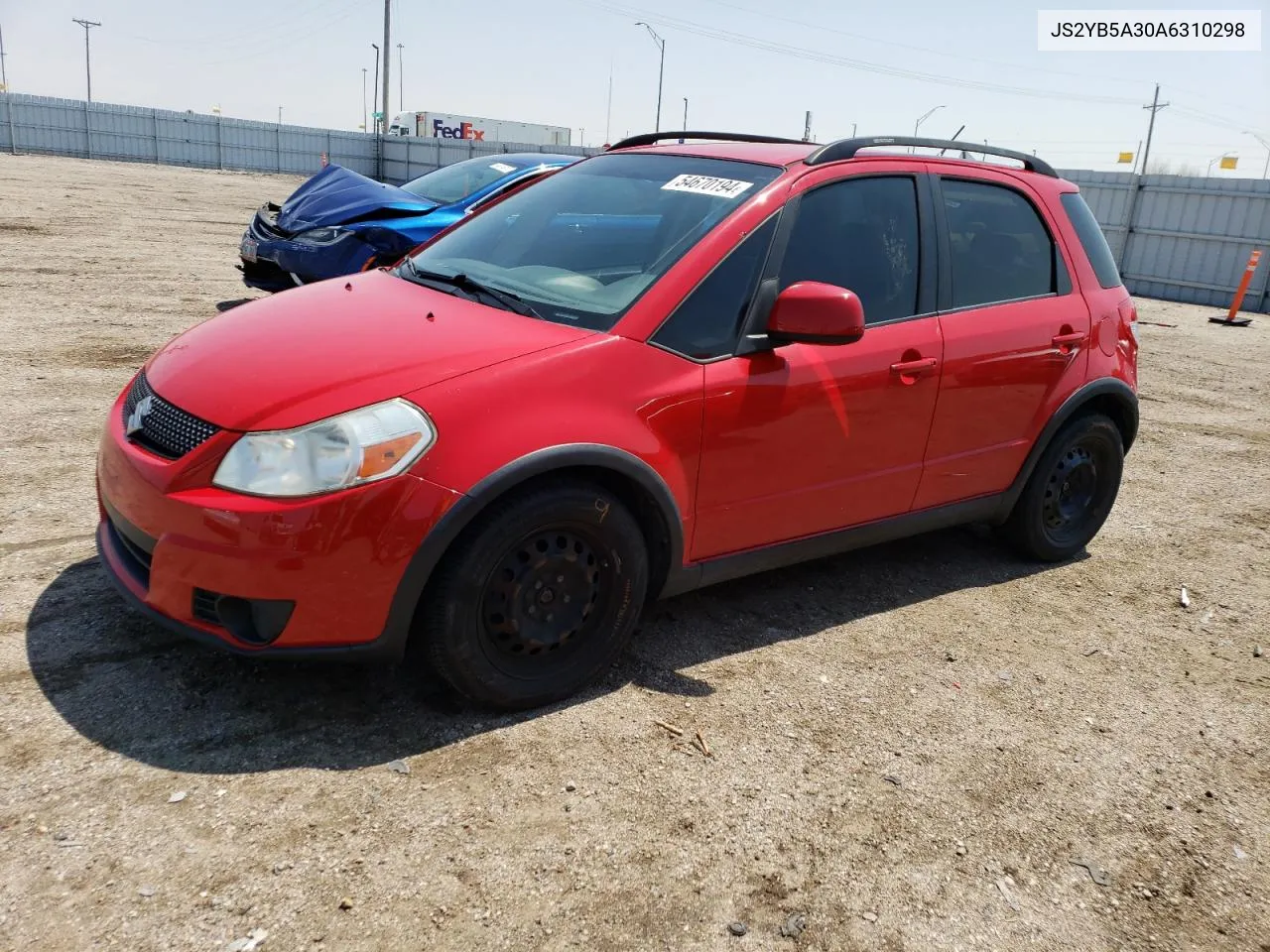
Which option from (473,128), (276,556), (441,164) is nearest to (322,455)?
(276,556)

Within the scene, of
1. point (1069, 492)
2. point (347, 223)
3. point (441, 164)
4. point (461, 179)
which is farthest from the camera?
point (441, 164)

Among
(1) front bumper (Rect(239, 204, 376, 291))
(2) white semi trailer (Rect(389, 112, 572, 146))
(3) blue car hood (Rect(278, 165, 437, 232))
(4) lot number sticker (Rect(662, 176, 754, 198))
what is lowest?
(1) front bumper (Rect(239, 204, 376, 291))

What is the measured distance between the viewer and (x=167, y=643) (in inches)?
130

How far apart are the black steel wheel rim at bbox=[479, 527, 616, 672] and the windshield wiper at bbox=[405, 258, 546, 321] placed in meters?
0.76

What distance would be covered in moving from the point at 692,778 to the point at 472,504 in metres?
1.02

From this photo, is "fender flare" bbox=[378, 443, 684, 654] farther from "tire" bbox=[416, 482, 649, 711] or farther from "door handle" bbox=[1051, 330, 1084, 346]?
"door handle" bbox=[1051, 330, 1084, 346]

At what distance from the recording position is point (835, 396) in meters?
3.58

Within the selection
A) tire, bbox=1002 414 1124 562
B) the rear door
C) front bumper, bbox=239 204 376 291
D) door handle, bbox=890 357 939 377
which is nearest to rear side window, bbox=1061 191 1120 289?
the rear door

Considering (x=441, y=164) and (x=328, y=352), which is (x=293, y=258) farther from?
(x=441, y=164)

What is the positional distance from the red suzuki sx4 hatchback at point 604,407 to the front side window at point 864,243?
13 mm

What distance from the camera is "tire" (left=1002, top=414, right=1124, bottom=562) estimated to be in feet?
15.2

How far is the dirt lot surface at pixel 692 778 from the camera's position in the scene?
7.72ft

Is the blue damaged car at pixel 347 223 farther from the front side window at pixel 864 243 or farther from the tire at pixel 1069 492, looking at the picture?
the tire at pixel 1069 492

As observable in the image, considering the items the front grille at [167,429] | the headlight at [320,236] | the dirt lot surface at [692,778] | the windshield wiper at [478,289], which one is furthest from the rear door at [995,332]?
the headlight at [320,236]
